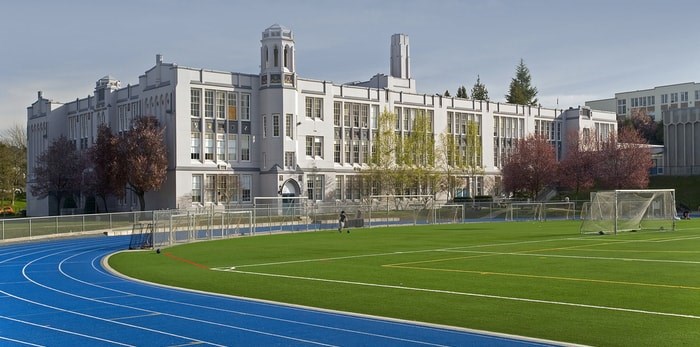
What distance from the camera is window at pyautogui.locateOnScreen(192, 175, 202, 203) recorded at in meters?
77.7

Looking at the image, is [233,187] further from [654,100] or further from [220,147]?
[654,100]

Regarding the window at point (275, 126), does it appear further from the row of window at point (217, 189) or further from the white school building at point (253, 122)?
the row of window at point (217, 189)

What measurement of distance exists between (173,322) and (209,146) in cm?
6329

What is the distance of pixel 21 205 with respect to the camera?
127 m

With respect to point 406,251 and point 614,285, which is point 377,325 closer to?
point 614,285

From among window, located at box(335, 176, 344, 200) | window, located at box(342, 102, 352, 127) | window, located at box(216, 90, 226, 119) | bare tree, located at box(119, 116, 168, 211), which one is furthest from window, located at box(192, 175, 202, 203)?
window, located at box(342, 102, 352, 127)

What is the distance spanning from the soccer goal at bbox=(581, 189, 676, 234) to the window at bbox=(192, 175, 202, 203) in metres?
40.8

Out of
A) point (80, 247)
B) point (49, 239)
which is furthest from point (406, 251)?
point (49, 239)

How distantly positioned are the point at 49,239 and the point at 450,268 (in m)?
30.9

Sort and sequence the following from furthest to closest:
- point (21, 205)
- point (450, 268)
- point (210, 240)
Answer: point (21, 205), point (210, 240), point (450, 268)

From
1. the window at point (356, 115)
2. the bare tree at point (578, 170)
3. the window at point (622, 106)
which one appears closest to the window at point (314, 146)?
the window at point (356, 115)

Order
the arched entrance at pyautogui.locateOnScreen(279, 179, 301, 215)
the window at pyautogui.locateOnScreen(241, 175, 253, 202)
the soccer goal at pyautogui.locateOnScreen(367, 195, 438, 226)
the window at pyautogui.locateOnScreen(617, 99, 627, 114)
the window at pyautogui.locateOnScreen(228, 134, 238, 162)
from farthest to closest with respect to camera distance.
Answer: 1. the window at pyautogui.locateOnScreen(617, 99, 627, 114)
2. the arched entrance at pyautogui.locateOnScreen(279, 179, 301, 215)
3. the window at pyautogui.locateOnScreen(241, 175, 253, 202)
4. the window at pyautogui.locateOnScreen(228, 134, 238, 162)
5. the soccer goal at pyautogui.locateOnScreen(367, 195, 438, 226)

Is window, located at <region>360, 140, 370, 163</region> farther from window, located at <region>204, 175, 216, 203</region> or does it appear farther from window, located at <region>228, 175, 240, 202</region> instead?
window, located at <region>204, 175, 216, 203</region>

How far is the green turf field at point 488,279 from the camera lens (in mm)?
15516
